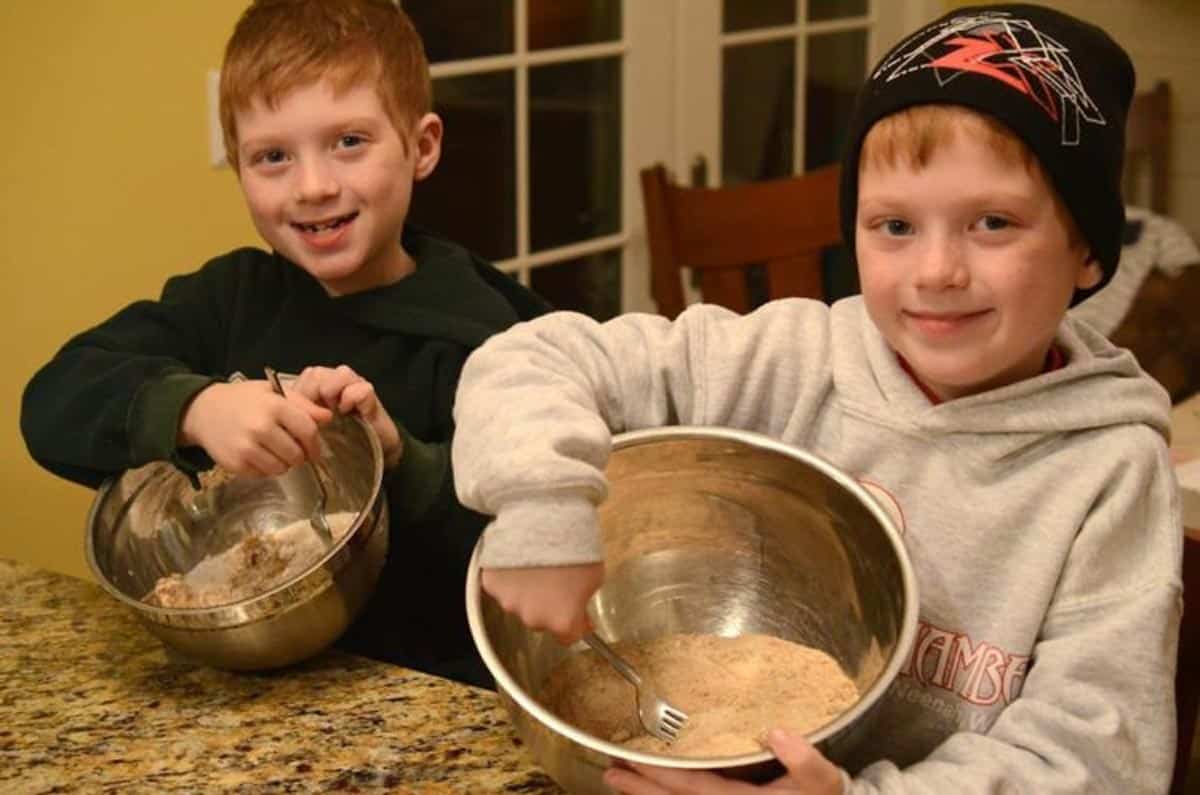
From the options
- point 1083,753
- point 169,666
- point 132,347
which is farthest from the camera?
point 132,347

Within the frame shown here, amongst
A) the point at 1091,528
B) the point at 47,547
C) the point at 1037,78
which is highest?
the point at 1037,78

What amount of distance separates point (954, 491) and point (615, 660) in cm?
25

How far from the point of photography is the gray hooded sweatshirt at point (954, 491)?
0.84 meters

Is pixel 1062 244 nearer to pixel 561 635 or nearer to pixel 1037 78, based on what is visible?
pixel 1037 78

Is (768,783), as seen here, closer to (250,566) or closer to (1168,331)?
(250,566)

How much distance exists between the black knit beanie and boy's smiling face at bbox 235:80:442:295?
487 mm

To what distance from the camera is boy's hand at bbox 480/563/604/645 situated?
0.84 m

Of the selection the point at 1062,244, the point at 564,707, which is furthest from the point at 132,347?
the point at 1062,244

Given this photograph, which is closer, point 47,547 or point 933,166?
point 933,166

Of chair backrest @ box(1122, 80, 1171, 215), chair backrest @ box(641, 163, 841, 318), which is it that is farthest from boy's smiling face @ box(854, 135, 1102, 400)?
chair backrest @ box(1122, 80, 1171, 215)

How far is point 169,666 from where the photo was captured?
3.50ft

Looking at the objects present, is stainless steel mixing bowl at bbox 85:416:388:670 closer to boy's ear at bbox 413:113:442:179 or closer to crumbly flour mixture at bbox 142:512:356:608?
crumbly flour mixture at bbox 142:512:356:608

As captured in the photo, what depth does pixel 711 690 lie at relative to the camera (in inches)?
38.5

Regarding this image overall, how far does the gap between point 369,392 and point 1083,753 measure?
1.81 feet
